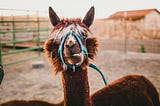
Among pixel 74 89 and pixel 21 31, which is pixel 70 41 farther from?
pixel 21 31

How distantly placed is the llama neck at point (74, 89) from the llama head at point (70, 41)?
0.07 metres

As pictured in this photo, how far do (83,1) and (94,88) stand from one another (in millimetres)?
1712

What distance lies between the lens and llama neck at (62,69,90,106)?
182cm

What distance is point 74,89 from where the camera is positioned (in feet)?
5.99

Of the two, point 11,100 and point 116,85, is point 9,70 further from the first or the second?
point 116,85

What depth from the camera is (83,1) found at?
3342 mm

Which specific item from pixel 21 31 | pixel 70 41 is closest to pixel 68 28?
pixel 70 41

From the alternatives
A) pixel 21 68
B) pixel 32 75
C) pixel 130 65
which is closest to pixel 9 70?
pixel 21 68

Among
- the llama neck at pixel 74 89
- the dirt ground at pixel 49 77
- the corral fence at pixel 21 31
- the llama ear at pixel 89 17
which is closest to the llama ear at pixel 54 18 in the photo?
the llama ear at pixel 89 17

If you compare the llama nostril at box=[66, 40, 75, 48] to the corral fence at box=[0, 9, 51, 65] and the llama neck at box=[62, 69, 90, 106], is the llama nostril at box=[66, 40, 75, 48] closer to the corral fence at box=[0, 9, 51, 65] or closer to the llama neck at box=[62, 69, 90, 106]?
the llama neck at box=[62, 69, 90, 106]

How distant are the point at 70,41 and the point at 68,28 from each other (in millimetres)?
156

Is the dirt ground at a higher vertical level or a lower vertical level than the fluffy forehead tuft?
lower

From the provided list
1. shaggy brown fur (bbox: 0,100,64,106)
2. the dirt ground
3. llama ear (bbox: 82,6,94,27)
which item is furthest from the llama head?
the dirt ground

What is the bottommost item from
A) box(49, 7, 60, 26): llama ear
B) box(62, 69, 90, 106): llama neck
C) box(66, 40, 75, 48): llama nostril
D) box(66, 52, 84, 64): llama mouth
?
box(62, 69, 90, 106): llama neck
